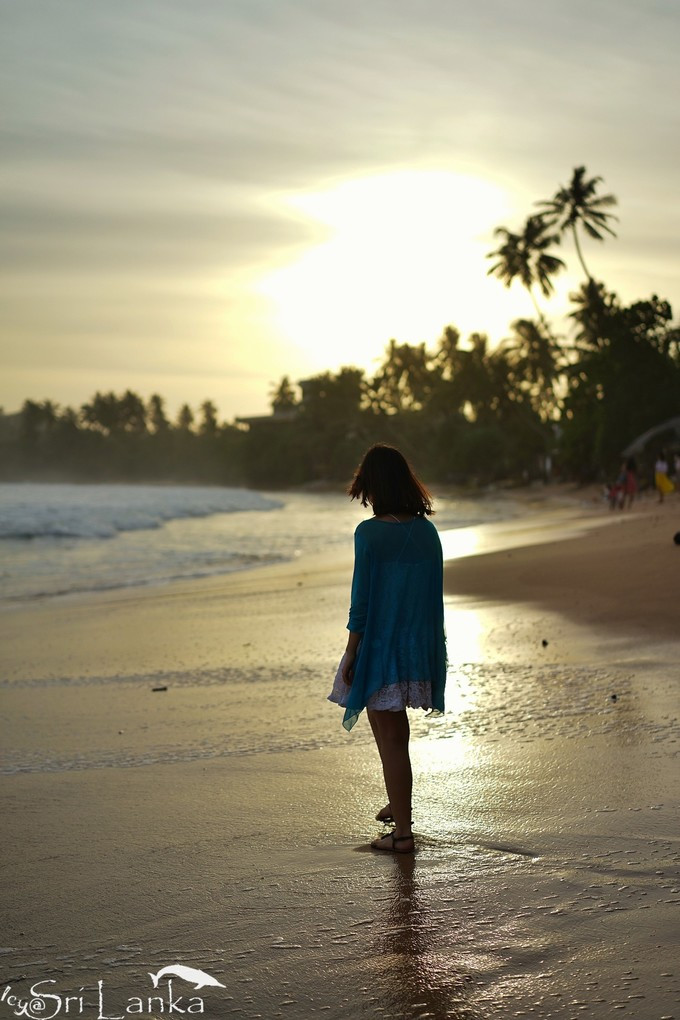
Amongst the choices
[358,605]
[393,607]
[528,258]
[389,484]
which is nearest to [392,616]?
[393,607]

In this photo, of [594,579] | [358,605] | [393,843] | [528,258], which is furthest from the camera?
[528,258]

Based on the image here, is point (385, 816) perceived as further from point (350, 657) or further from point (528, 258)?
point (528, 258)

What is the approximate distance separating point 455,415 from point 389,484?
83.5 meters

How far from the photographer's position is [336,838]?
12.6 feet

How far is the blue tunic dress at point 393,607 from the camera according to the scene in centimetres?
383

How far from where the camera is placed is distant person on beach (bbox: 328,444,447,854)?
3830 millimetres

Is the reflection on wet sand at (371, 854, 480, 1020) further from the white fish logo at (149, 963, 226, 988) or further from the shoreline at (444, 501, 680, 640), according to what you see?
the shoreline at (444, 501, 680, 640)

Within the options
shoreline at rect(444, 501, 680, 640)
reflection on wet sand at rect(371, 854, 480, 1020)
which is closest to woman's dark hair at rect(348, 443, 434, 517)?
reflection on wet sand at rect(371, 854, 480, 1020)

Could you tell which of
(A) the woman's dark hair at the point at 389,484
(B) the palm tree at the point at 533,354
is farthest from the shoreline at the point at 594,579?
(B) the palm tree at the point at 533,354

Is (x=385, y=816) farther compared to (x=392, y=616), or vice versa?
(x=385, y=816)

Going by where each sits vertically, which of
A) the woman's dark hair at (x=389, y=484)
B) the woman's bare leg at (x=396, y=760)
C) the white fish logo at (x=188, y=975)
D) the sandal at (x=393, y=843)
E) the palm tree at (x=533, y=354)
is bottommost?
the white fish logo at (x=188, y=975)

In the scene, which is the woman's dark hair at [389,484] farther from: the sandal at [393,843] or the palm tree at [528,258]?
the palm tree at [528,258]

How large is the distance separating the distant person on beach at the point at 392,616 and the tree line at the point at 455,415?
4360 cm

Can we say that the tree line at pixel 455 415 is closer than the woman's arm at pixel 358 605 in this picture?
No
